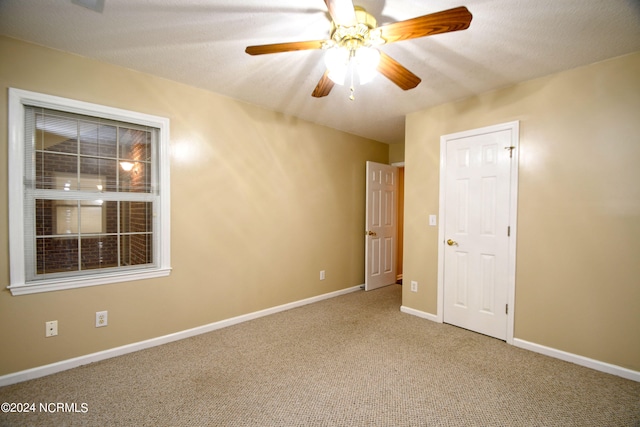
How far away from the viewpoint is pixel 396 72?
1.79 meters

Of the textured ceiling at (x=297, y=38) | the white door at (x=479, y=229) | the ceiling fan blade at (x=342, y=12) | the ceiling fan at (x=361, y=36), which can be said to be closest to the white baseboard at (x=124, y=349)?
the white door at (x=479, y=229)

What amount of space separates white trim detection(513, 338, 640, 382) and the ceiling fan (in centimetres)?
253

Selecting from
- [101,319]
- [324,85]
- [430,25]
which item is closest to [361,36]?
[430,25]

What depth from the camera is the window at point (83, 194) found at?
2.03 m

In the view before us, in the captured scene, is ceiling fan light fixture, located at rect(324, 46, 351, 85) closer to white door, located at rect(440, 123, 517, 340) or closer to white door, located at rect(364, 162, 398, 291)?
white door, located at rect(440, 123, 517, 340)

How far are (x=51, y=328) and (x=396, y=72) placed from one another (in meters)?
3.02

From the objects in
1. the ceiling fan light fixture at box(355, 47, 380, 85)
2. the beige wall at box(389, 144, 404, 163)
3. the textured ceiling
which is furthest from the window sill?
the beige wall at box(389, 144, 404, 163)

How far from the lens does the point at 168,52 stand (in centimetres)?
215

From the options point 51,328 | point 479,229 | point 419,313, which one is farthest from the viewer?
point 419,313

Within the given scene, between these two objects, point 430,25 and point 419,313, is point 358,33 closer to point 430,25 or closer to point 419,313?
point 430,25

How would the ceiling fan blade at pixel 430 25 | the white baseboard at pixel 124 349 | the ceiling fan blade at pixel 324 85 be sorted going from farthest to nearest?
1. the white baseboard at pixel 124 349
2. the ceiling fan blade at pixel 324 85
3. the ceiling fan blade at pixel 430 25

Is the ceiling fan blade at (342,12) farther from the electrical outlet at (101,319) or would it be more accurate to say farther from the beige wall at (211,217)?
the electrical outlet at (101,319)

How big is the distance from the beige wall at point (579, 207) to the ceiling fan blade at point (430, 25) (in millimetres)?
1688

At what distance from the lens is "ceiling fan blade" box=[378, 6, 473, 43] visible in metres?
1.27
